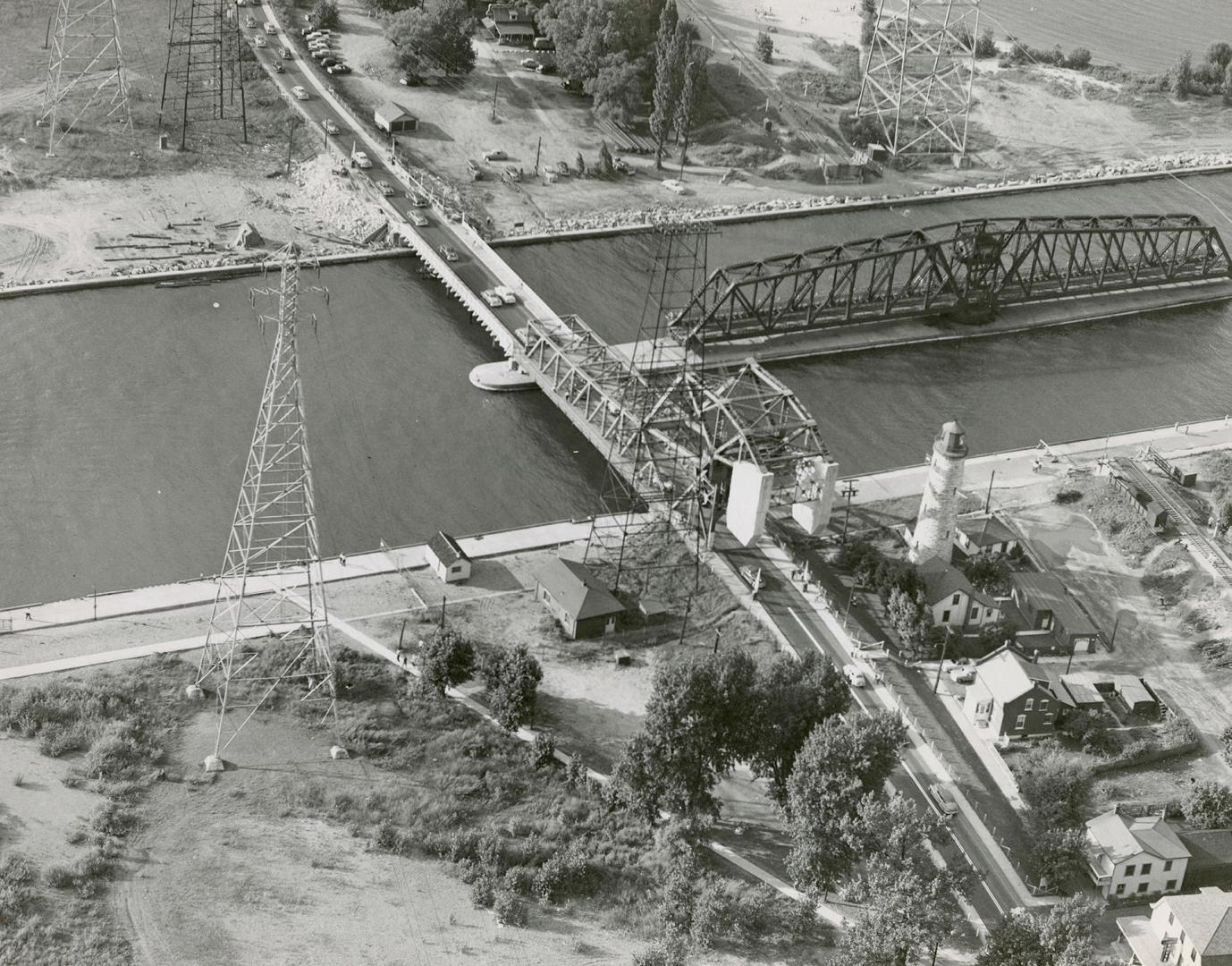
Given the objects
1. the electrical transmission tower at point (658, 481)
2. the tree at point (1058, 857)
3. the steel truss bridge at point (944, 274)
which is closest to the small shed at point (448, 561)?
the electrical transmission tower at point (658, 481)

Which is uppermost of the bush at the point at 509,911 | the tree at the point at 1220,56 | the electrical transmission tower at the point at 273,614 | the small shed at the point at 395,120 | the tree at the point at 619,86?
the tree at the point at 1220,56

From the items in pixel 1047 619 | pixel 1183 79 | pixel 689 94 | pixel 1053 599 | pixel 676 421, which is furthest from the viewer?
pixel 1183 79

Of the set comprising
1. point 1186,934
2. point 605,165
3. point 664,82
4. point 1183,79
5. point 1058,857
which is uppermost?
point 1183,79

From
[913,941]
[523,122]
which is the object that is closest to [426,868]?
[913,941]

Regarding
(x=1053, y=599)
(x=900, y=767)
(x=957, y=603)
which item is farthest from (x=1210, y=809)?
(x=957, y=603)

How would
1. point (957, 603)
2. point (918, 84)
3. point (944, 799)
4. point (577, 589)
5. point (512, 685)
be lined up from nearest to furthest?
1. point (944, 799)
2. point (512, 685)
3. point (577, 589)
4. point (957, 603)
5. point (918, 84)

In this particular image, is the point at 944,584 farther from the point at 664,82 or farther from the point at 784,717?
the point at 664,82

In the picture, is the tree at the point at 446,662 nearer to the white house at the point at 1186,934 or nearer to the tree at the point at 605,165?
the white house at the point at 1186,934
